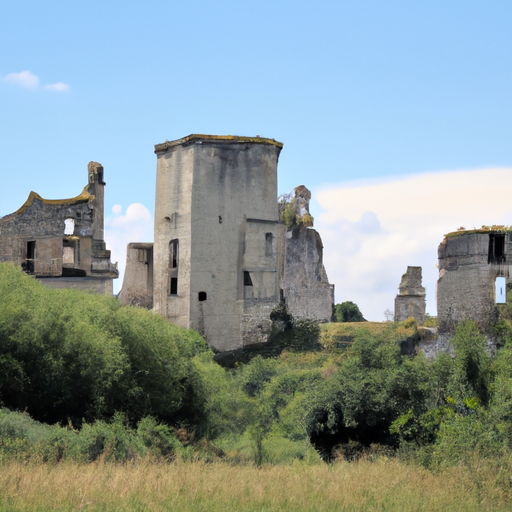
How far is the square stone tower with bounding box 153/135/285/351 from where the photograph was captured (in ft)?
97.3

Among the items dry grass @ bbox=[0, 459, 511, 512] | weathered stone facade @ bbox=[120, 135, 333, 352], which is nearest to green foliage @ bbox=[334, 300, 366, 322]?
weathered stone facade @ bbox=[120, 135, 333, 352]

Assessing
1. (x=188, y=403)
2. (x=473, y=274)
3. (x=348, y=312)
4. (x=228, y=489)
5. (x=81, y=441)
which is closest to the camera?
(x=228, y=489)

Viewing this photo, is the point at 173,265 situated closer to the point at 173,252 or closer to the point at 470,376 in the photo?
the point at 173,252

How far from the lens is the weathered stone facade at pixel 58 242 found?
30.5 meters

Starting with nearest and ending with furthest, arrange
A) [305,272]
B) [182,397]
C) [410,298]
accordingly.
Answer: [182,397] → [410,298] → [305,272]

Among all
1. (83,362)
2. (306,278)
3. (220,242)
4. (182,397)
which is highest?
(220,242)

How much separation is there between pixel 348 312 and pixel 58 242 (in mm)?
21496

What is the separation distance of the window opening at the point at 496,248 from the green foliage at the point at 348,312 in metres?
19.7

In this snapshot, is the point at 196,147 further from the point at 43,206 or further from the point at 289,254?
the point at 289,254

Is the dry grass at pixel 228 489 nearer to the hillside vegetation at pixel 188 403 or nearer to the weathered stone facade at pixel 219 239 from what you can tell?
the hillside vegetation at pixel 188 403

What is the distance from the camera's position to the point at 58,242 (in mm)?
30531

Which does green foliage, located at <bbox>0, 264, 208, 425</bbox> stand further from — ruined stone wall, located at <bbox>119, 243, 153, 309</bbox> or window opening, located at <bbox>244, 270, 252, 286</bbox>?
ruined stone wall, located at <bbox>119, 243, 153, 309</bbox>

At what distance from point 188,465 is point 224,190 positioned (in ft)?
53.9

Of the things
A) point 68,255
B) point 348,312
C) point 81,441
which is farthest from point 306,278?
point 81,441
